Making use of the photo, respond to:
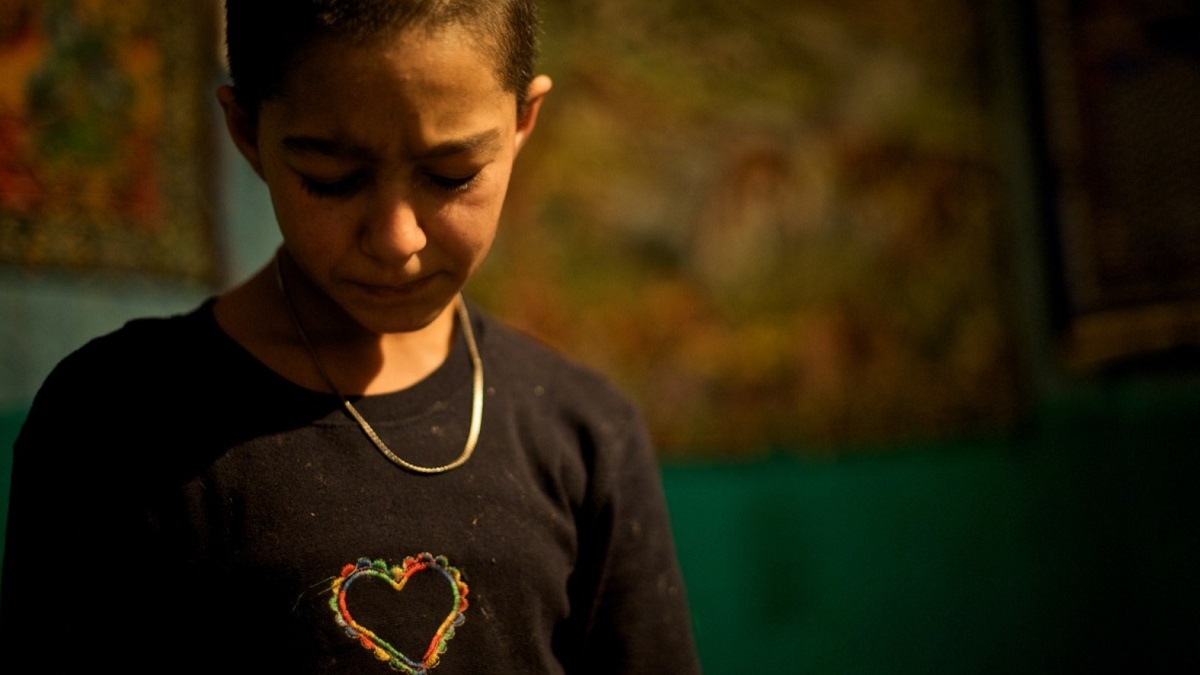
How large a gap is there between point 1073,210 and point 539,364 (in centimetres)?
182

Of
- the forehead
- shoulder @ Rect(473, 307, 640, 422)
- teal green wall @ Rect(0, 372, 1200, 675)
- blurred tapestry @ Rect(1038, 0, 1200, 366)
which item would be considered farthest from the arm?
blurred tapestry @ Rect(1038, 0, 1200, 366)

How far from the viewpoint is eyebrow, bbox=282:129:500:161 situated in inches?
28.4

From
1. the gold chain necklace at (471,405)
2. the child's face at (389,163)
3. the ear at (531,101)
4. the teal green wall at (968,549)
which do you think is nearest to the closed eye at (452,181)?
the child's face at (389,163)

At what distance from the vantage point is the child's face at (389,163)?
0.71 m

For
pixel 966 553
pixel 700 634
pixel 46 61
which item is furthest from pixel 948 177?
pixel 46 61

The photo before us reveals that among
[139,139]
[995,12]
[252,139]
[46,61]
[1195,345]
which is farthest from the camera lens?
[995,12]

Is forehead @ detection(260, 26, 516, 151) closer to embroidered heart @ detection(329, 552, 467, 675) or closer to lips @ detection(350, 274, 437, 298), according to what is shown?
lips @ detection(350, 274, 437, 298)

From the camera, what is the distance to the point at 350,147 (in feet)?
2.36

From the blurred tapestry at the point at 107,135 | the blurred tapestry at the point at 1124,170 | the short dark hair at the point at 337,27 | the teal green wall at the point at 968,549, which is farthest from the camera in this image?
the blurred tapestry at the point at 1124,170

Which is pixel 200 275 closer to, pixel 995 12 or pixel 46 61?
pixel 46 61

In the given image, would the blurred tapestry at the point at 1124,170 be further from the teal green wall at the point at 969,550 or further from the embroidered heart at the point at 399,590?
the embroidered heart at the point at 399,590

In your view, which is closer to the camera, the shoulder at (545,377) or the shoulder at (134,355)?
the shoulder at (134,355)

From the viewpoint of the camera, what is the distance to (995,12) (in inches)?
92.6

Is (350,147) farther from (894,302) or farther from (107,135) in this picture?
(894,302)
